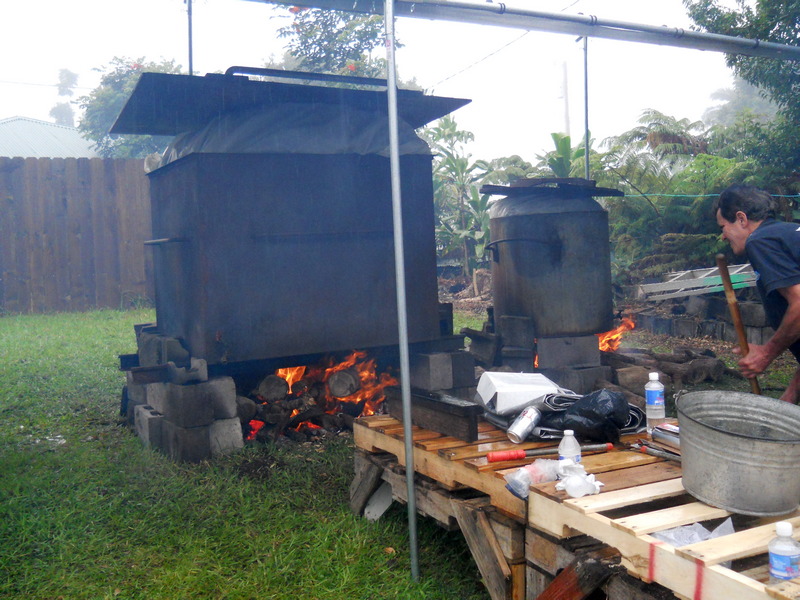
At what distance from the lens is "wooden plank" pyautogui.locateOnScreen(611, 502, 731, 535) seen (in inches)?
84.9

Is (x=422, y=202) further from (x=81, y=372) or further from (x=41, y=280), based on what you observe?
(x=41, y=280)

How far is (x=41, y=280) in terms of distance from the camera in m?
12.1

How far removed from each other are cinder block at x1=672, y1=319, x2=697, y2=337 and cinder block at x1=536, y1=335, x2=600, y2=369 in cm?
334

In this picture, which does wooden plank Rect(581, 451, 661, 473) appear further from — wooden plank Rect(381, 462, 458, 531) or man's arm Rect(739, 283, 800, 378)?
man's arm Rect(739, 283, 800, 378)

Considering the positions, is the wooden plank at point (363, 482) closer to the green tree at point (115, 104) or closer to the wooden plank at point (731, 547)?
the wooden plank at point (731, 547)

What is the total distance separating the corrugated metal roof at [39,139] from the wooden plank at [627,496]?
29.2 m

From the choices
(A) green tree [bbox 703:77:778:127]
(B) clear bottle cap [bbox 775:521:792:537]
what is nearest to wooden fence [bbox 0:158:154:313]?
(B) clear bottle cap [bbox 775:521:792:537]

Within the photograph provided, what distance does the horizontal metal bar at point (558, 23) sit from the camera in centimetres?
381

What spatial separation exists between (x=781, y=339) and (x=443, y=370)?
109 inches

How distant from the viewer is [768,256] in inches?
123

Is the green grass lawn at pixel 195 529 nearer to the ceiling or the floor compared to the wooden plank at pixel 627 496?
nearer to the floor

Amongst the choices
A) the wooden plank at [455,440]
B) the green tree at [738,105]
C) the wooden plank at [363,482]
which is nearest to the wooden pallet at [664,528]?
the wooden plank at [455,440]

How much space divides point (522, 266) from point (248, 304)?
9.03 feet

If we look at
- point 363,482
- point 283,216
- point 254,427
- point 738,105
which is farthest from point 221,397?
point 738,105
